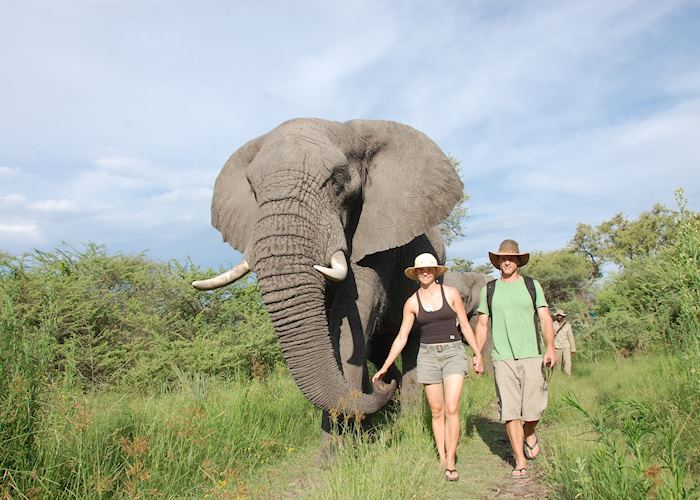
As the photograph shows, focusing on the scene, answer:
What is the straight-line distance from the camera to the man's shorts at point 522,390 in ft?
16.7

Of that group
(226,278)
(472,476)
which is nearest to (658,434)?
(472,476)

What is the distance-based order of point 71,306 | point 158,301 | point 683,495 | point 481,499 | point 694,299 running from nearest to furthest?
Answer: 1. point 683,495
2. point 481,499
3. point 694,299
4. point 71,306
5. point 158,301

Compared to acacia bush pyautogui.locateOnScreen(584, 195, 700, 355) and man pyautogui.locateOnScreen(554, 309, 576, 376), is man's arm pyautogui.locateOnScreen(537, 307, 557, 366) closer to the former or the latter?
acacia bush pyautogui.locateOnScreen(584, 195, 700, 355)

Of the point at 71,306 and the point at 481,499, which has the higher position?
the point at 71,306

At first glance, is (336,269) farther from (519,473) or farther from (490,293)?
(519,473)

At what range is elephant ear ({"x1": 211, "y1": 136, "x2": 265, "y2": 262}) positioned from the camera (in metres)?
6.14

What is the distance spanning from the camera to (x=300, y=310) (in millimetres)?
4879

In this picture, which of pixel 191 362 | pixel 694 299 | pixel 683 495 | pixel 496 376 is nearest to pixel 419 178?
pixel 496 376

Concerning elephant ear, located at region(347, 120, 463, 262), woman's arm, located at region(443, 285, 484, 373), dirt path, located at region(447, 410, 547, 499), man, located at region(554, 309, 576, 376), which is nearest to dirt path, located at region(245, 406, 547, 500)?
dirt path, located at region(447, 410, 547, 499)

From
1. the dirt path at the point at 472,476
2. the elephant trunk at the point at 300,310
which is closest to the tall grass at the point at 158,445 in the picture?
the dirt path at the point at 472,476

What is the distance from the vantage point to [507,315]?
518 centimetres

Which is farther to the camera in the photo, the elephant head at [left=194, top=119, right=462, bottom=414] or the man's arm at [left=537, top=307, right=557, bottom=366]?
the man's arm at [left=537, top=307, right=557, bottom=366]

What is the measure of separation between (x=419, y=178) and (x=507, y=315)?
1840mm

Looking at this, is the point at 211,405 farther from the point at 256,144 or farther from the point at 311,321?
the point at 256,144
